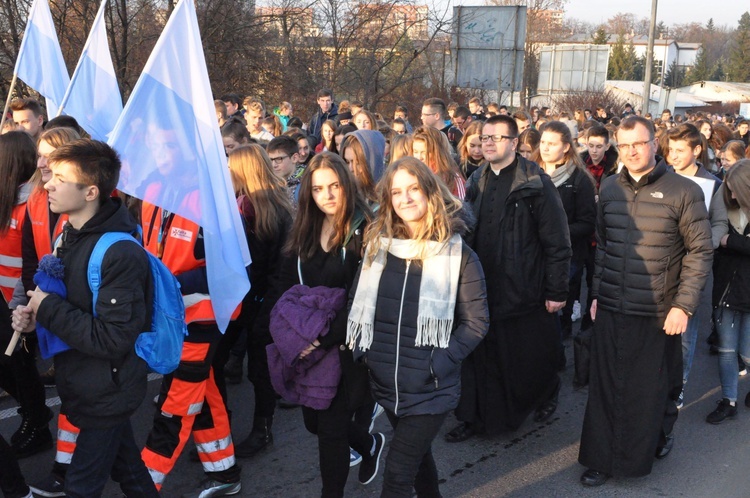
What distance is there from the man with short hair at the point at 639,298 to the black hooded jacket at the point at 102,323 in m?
2.54

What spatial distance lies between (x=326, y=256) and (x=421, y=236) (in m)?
0.56

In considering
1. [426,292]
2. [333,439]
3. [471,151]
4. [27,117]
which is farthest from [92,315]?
[471,151]

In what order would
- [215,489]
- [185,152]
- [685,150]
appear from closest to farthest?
[185,152] → [215,489] → [685,150]

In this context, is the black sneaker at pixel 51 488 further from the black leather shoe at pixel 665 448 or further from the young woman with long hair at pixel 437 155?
the black leather shoe at pixel 665 448

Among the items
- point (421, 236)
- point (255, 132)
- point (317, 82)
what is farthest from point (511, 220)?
point (317, 82)

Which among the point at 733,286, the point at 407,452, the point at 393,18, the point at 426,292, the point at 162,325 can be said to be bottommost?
the point at 407,452

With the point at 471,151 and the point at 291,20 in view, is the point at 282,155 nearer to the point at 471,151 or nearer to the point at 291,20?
the point at 471,151

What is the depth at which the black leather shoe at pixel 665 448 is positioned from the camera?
4644mm

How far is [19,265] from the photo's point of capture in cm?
462

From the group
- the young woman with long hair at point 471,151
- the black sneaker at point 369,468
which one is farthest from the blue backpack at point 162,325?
the young woman with long hair at point 471,151

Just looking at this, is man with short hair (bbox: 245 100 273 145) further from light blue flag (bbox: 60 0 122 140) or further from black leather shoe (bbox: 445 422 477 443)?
black leather shoe (bbox: 445 422 477 443)

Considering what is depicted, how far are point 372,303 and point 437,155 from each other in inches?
87.7

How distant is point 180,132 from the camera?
369 cm

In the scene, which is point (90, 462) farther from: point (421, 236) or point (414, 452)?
point (421, 236)
